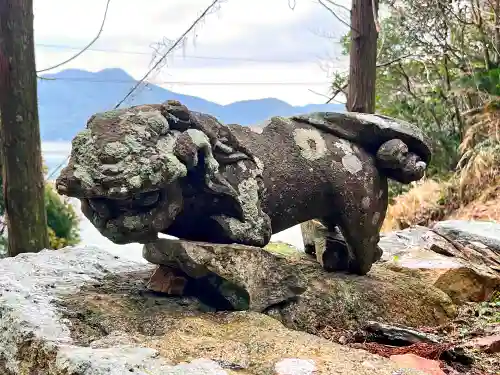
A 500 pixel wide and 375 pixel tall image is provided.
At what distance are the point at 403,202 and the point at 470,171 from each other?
0.76 m

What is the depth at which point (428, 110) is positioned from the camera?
770 centimetres

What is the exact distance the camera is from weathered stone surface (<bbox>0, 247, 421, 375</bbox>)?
1.56 meters

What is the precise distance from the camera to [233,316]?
76.8 inches

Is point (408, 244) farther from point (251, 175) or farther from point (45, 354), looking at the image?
point (45, 354)

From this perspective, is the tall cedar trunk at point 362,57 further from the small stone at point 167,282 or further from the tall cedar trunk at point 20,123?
the small stone at point 167,282

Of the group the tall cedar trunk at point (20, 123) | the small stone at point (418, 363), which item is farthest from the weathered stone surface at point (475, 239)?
the tall cedar trunk at point (20, 123)

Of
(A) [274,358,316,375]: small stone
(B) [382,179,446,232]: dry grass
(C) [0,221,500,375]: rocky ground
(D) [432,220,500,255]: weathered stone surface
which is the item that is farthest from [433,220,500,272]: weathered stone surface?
(B) [382,179,446,232]: dry grass

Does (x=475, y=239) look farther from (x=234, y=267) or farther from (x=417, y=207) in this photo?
(x=417, y=207)

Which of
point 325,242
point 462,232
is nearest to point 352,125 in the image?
point 325,242

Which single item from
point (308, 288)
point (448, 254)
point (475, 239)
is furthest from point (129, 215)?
point (475, 239)

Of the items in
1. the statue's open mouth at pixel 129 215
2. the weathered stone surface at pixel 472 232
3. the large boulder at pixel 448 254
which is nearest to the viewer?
the statue's open mouth at pixel 129 215

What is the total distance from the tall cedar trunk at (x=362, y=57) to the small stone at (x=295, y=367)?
247cm

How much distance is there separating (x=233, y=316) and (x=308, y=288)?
500 millimetres

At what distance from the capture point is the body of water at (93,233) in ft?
11.0
